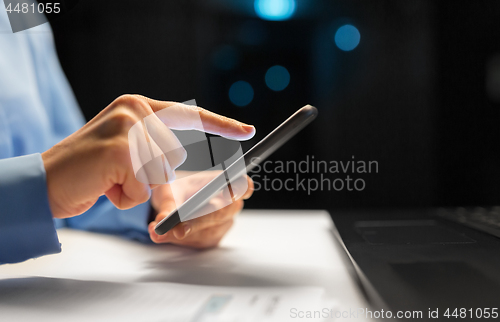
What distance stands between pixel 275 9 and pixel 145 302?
528 millimetres

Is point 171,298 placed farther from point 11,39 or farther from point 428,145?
point 428,145

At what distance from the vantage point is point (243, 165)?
0.20 m

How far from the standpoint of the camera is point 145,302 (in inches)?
6.6

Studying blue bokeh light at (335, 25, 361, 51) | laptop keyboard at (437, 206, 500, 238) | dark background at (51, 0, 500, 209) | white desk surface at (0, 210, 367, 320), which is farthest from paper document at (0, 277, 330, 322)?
blue bokeh light at (335, 25, 361, 51)

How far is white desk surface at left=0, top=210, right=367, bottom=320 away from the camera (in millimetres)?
201

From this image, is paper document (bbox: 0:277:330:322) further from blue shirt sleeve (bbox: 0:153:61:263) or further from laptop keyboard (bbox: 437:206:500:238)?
laptop keyboard (bbox: 437:206:500:238)

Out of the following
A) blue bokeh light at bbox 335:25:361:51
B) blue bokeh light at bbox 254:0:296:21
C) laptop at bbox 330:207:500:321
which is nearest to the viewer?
laptop at bbox 330:207:500:321

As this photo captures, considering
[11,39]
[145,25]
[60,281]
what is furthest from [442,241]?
[11,39]

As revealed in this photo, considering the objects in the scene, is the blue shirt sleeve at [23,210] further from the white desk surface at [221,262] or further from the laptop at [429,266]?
the laptop at [429,266]

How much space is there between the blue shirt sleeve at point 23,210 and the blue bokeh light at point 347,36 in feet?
1.94

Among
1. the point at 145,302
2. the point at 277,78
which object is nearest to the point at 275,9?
the point at 277,78

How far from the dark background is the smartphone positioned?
329 millimetres

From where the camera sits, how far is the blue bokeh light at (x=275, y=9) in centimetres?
54

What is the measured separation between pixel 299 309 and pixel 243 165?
0.28ft
